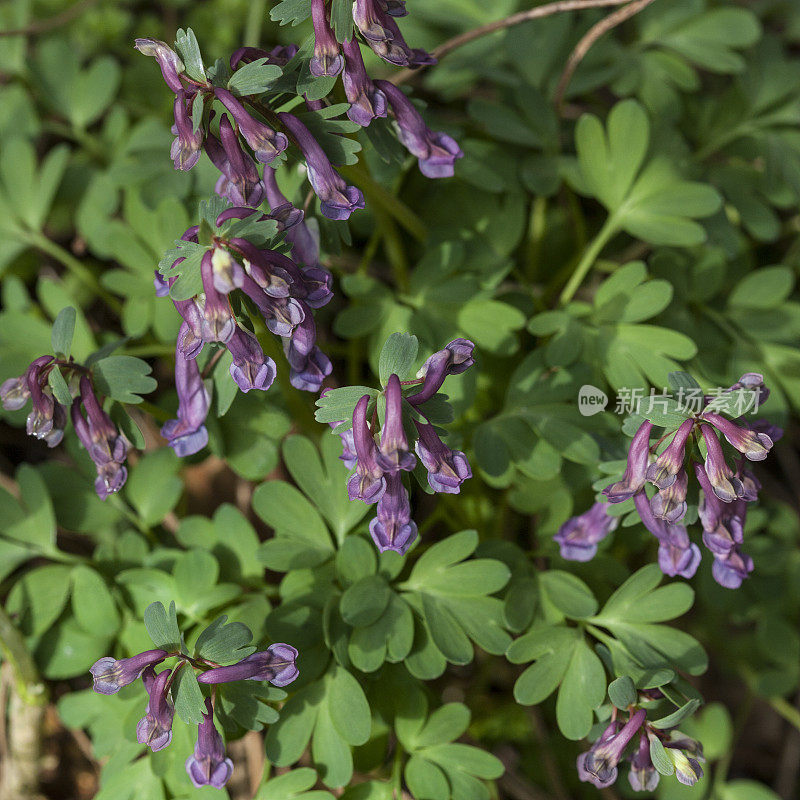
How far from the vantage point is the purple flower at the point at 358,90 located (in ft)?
5.31

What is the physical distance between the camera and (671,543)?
1784mm

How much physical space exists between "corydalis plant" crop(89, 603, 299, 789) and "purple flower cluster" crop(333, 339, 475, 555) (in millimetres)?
365

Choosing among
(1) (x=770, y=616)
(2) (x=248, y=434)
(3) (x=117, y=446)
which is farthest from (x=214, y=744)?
(1) (x=770, y=616)

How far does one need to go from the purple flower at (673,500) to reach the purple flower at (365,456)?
617 mm

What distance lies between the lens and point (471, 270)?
2.42 metres

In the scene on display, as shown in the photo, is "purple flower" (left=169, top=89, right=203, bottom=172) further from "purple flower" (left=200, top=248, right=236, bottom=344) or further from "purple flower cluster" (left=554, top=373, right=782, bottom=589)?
"purple flower cluster" (left=554, top=373, right=782, bottom=589)

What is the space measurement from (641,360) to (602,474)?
1.13ft

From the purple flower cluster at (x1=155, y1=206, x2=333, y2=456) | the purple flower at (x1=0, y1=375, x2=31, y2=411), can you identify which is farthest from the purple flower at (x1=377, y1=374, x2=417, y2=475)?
the purple flower at (x1=0, y1=375, x2=31, y2=411)

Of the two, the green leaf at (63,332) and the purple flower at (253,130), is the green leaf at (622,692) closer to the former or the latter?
the purple flower at (253,130)

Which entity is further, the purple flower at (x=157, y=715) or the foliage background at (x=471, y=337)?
the foliage background at (x=471, y=337)

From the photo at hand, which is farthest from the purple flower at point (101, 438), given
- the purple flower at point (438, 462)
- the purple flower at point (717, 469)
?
the purple flower at point (717, 469)

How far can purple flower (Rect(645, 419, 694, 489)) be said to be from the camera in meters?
1.57

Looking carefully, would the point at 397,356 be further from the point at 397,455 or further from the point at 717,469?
the point at 717,469

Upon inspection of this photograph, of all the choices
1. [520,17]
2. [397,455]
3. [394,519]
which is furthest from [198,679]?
[520,17]
